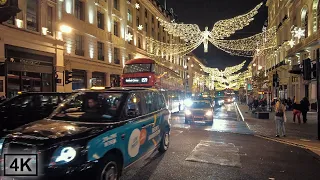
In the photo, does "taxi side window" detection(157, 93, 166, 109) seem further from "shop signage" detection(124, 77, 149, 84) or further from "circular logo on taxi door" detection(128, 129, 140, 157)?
"shop signage" detection(124, 77, 149, 84)

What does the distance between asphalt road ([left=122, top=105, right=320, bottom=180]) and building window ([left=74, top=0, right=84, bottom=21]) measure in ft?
66.2

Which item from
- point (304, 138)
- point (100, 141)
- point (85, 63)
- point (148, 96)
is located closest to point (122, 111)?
point (100, 141)

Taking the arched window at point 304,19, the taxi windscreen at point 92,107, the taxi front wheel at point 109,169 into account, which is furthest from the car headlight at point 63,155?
the arched window at point 304,19

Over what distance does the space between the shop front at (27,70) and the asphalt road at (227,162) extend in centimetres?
1359

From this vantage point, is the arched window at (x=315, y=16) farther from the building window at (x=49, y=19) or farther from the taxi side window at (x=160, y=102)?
the building window at (x=49, y=19)

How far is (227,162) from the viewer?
23.9 feet

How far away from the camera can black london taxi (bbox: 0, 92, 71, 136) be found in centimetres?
806

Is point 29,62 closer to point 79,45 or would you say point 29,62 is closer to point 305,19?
point 79,45

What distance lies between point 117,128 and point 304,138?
31.6 feet

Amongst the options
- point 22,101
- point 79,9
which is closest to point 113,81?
point 79,9

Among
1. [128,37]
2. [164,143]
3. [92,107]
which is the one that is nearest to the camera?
[92,107]

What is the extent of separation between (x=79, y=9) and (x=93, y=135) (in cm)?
2463

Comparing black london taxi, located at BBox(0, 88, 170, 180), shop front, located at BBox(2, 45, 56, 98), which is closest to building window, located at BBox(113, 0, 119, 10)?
shop front, located at BBox(2, 45, 56, 98)

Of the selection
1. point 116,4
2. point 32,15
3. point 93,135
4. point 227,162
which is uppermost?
point 116,4
